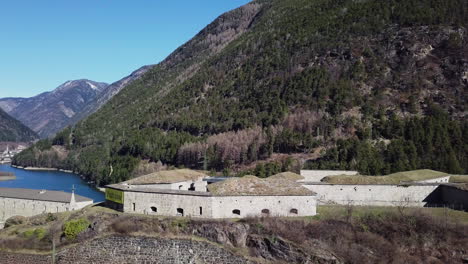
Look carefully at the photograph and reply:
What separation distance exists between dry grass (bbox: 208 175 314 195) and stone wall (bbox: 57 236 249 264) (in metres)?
5.32

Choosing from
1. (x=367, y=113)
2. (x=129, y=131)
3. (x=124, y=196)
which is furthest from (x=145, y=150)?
(x=124, y=196)

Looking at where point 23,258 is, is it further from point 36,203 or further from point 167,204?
point 36,203

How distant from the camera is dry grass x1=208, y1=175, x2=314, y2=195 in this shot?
3728 cm

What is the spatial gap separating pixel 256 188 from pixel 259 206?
5.30ft

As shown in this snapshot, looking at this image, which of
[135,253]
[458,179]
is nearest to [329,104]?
[458,179]

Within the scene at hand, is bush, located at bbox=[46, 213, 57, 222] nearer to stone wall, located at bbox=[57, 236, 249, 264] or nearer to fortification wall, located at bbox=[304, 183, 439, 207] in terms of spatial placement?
stone wall, located at bbox=[57, 236, 249, 264]

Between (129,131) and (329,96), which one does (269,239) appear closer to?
(329,96)

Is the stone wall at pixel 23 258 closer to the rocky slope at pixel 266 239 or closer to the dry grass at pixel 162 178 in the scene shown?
the rocky slope at pixel 266 239

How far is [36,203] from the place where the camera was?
5219 centimetres

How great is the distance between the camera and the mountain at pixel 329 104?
7944 cm

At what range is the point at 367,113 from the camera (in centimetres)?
9494

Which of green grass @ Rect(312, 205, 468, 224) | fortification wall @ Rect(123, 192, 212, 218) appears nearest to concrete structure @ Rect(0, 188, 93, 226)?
fortification wall @ Rect(123, 192, 212, 218)

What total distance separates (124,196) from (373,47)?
90.8 metres

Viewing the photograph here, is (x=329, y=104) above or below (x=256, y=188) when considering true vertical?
above
